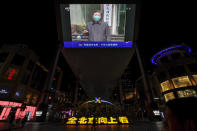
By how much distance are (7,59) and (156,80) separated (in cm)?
3832

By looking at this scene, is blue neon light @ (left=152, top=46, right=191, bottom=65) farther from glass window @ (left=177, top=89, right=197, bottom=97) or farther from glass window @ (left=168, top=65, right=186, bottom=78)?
glass window @ (left=177, top=89, right=197, bottom=97)

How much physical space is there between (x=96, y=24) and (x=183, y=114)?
9950 millimetres

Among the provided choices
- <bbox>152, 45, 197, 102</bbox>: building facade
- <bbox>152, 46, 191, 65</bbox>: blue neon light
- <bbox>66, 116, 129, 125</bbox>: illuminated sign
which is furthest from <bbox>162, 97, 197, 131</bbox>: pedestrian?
<bbox>152, 46, 191, 65</bbox>: blue neon light

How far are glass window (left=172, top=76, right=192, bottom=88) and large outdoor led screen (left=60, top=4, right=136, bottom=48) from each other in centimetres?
2371

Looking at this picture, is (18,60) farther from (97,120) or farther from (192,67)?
(192,67)

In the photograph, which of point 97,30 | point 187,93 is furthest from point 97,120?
point 187,93

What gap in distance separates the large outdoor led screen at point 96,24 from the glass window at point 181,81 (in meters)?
23.7

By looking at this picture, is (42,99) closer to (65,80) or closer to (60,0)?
(60,0)

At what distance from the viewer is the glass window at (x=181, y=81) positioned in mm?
24375

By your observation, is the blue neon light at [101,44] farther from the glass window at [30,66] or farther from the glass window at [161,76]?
the glass window at [161,76]

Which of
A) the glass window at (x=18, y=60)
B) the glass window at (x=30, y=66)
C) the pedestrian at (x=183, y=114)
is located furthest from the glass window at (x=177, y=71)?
the glass window at (x=18, y=60)

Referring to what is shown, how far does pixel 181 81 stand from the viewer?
25.3 meters

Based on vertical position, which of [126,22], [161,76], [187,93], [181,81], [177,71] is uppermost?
[161,76]

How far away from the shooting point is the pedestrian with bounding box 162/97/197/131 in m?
0.81
